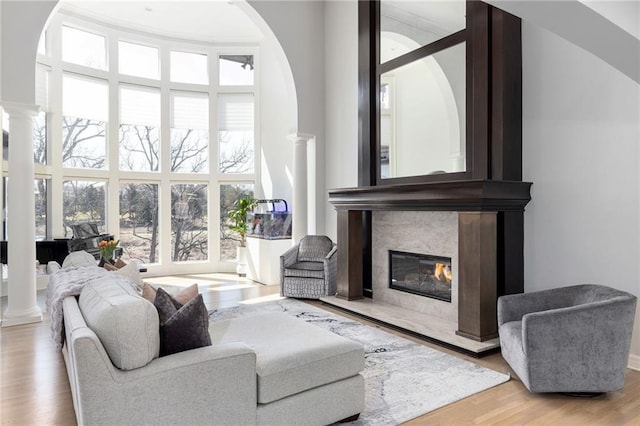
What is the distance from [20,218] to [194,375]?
408 cm

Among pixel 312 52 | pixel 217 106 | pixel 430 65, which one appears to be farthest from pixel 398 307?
pixel 217 106

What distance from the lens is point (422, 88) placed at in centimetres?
488

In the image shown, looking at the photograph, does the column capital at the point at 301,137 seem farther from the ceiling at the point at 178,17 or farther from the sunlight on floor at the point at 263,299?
the sunlight on floor at the point at 263,299

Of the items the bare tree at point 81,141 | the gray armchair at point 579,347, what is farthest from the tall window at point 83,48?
the gray armchair at point 579,347

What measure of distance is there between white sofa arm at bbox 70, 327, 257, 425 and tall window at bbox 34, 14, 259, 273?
629cm

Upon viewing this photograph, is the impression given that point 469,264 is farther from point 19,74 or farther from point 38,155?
point 38,155

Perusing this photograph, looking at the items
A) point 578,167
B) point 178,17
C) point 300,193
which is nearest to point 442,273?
point 578,167

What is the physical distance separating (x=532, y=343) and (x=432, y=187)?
1777mm

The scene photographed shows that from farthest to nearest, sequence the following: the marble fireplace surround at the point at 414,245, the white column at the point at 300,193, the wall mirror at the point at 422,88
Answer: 1. the white column at the point at 300,193
2. the marble fireplace surround at the point at 414,245
3. the wall mirror at the point at 422,88

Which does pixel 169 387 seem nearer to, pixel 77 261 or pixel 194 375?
pixel 194 375

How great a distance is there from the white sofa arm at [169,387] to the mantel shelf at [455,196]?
8.17ft

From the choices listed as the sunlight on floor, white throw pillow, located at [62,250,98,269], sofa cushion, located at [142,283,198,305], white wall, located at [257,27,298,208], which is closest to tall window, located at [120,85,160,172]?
white wall, located at [257,27,298,208]

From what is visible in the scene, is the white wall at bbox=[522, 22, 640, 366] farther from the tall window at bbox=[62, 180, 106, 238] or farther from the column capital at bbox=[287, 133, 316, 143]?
the tall window at bbox=[62, 180, 106, 238]

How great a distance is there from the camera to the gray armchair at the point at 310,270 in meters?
5.91
